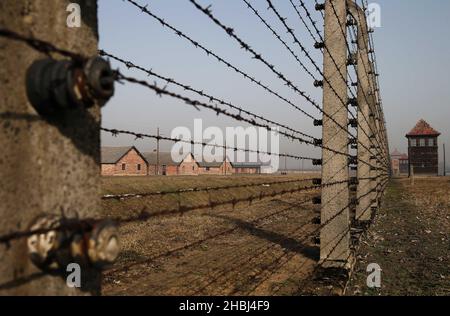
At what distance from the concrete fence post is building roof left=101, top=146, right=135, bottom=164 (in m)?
63.2

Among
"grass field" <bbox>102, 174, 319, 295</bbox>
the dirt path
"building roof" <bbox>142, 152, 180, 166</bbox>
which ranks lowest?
"grass field" <bbox>102, 174, 319, 295</bbox>

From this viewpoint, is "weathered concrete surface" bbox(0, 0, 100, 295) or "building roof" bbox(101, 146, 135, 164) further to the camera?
"building roof" bbox(101, 146, 135, 164)

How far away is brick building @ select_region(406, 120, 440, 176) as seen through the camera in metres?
62.4

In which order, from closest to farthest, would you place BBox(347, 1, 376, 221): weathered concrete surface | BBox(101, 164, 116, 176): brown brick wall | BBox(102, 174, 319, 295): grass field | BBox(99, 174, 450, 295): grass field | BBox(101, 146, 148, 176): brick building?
BBox(99, 174, 450, 295): grass field, BBox(102, 174, 319, 295): grass field, BBox(347, 1, 376, 221): weathered concrete surface, BBox(101, 164, 116, 176): brown brick wall, BBox(101, 146, 148, 176): brick building

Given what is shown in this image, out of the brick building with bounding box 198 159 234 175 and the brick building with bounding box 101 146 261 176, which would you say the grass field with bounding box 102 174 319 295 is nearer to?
the brick building with bounding box 101 146 261 176

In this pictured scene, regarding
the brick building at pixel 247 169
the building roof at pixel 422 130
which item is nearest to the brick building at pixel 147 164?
the brick building at pixel 247 169

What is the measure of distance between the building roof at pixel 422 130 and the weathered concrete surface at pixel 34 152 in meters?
69.3

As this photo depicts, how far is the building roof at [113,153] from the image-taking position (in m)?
66.9

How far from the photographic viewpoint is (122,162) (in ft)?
222

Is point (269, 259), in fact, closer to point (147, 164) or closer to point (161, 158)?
point (147, 164)

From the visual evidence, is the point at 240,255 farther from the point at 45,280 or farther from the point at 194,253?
the point at 45,280

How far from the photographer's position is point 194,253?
30.9ft

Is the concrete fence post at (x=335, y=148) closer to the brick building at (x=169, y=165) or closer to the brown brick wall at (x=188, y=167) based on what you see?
the brick building at (x=169, y=165)

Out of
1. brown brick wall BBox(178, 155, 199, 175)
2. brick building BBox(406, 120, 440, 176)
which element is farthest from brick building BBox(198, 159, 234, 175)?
brick building BBox(406, 120, 440, 176)
